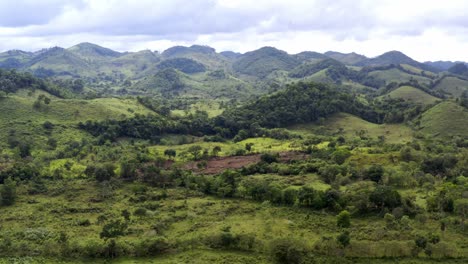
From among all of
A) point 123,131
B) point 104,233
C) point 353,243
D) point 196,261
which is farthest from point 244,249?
point 123,131

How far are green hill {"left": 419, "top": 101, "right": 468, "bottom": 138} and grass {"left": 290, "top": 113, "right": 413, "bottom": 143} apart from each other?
6419mm

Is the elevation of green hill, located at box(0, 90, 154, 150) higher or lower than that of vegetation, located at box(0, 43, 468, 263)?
higher

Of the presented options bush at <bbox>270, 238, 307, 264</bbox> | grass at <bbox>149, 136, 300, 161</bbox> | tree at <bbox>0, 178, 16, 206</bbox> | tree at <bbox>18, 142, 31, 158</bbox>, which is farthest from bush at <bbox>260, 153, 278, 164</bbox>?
tree at <bbox>18, 142, 31, 158</bbox>

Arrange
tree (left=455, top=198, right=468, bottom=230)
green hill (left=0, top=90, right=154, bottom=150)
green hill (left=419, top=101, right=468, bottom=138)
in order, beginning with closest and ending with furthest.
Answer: tree (left=455, top=198, right=468, bottom=230)
green hill (left=0, top=90, right=154, bottom=150)
green hill (left=419, top=101, right=468, bottom=138)

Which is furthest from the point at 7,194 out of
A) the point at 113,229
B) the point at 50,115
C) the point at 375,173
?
the point at 50,115

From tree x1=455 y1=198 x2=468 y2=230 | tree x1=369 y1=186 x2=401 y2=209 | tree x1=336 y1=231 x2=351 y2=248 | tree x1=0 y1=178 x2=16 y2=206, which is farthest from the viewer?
tree x1=0 y1=178 x2=16 y2=206

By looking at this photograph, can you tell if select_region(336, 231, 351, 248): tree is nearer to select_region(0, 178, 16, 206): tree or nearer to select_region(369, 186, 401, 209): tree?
select_region(369, 186, 401, 209): tree

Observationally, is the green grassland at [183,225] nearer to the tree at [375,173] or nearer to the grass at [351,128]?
the tree at [375,173]

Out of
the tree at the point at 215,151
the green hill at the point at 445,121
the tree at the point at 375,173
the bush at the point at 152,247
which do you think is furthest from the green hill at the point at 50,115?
the green hill at the point at 445,121

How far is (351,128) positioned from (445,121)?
1190 inches

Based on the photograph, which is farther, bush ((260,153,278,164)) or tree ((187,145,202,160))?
tree ((187,145,202,160))

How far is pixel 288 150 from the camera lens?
105 m

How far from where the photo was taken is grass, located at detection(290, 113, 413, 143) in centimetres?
13725

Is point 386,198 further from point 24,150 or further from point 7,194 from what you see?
point 24,150
